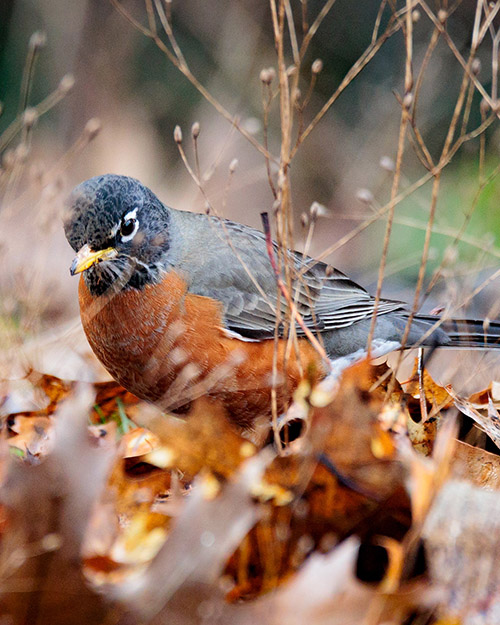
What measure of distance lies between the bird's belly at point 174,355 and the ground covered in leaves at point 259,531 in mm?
1122

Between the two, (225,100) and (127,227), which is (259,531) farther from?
(225,100)

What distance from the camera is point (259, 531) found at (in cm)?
166

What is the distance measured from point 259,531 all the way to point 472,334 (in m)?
2.44

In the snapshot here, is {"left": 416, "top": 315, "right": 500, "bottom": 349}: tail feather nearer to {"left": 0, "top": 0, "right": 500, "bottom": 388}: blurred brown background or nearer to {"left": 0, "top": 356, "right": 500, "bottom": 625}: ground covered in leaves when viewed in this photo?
{"left": 0, "top": 356, "right": 500, "bottom": 625}: ground covered in leaves

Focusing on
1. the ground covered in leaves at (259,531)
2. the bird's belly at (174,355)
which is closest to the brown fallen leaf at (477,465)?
the ground covered in leaves at (259,531)

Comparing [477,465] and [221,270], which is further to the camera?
[221,270]

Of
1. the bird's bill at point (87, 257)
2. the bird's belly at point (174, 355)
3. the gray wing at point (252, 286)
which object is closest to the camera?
the bird's bill at point (87, 257)

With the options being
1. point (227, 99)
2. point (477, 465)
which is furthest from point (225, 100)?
point (477, 465)

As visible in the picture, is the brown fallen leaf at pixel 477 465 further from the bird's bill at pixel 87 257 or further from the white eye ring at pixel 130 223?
the white eye ring at pixel 130 223

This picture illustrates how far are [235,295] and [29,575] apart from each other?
220 centimetres

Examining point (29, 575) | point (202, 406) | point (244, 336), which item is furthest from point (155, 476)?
point (244, 336)

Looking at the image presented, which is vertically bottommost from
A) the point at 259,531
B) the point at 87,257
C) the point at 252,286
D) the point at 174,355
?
the point at 174,355

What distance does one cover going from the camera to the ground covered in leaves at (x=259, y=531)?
1.42 m

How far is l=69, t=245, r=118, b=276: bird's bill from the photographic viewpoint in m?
2.90
